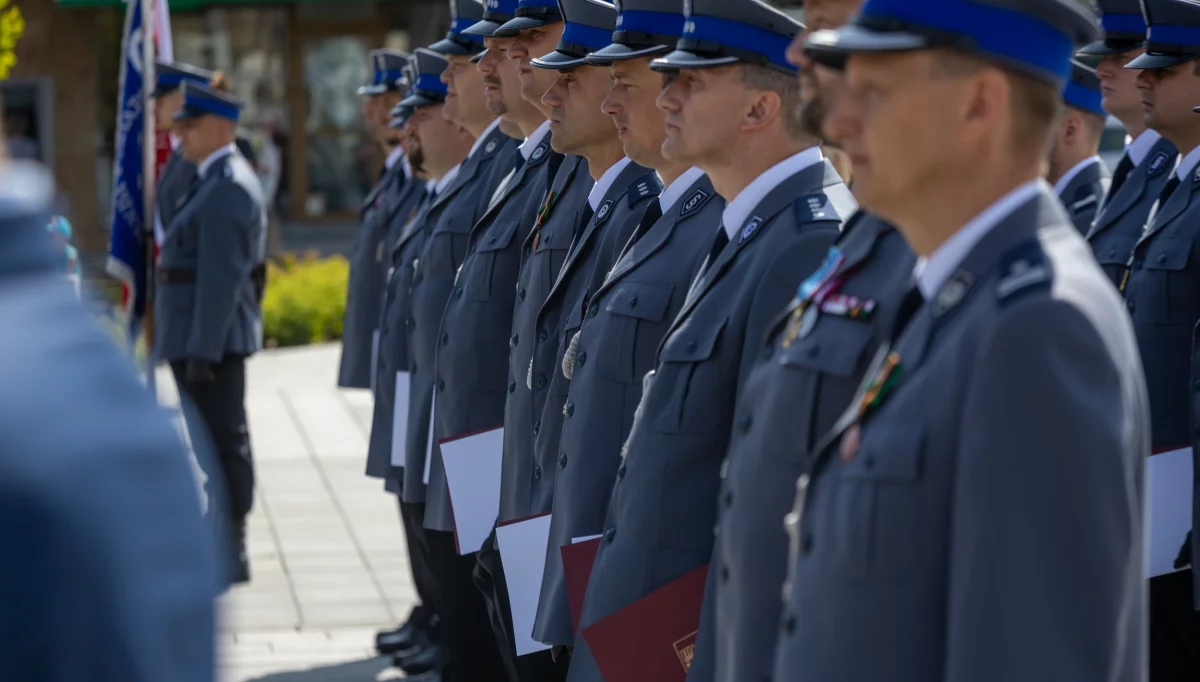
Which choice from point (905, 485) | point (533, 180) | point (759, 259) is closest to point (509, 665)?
point (533, 180)

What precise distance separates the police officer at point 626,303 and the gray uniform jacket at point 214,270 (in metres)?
4.42

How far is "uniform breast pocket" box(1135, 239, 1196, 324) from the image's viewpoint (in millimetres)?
4469

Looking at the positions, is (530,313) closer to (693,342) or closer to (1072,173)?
(693,342)

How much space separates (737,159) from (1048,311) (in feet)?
4.42

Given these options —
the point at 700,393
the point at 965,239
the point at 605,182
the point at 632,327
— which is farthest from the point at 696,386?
the point at 605,182

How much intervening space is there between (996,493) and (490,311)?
323cm

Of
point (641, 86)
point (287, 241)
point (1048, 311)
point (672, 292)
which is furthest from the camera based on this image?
point (287, 241)

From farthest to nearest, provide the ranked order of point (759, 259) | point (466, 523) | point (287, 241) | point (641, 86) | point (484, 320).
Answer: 1. point (287, 241)
2. point (484, 320)
3. point (466, 523)
4. point (641, 86)
5. point (759, 259)

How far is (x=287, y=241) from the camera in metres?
23.6

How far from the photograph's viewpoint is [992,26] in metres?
2.19

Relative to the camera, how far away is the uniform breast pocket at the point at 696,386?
10.2 ft

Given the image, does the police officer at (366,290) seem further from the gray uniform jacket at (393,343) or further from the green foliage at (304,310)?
the green foliage at (304,310)

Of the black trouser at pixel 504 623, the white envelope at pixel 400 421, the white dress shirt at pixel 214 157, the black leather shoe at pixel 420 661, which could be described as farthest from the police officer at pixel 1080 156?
the white dress shirt at pixel 214 157

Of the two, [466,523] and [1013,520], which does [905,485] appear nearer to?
[1013,520]
